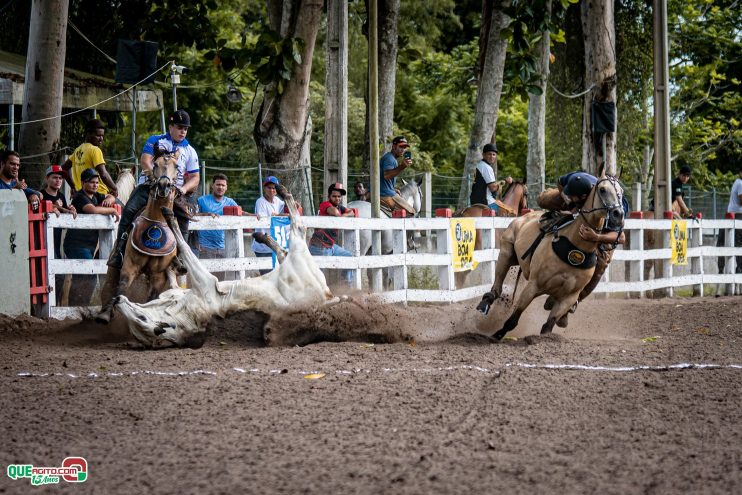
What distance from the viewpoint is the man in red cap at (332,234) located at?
43.8ft

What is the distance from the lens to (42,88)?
569 inches

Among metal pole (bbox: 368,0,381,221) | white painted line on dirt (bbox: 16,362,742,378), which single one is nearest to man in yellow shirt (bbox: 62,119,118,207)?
metal pole (bbox: 368,0,381,221)

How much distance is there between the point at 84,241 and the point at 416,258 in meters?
4.94

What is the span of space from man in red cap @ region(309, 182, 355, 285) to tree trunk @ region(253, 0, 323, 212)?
1.63 m

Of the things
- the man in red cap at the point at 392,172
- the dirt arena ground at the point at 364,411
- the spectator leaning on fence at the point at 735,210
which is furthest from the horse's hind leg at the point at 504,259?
the spectator leaning on fence at the point at 735,210

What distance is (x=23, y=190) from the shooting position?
433 inches

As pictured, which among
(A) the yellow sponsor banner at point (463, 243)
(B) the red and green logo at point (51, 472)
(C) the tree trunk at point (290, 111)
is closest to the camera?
(B) the red and green logo at point (51, 472)

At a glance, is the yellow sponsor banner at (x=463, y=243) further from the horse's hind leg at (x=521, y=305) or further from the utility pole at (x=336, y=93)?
the horse's hind leg at (x=521, y=305)

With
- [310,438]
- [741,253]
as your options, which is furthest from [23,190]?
[741,253]

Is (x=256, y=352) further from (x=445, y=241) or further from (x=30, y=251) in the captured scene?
(x=445, y=241)

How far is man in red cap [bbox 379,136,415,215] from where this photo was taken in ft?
51.1

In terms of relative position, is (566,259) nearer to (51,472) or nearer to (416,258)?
(416,258)

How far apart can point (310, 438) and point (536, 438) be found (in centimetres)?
134

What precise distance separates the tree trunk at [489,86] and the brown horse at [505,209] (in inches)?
130
